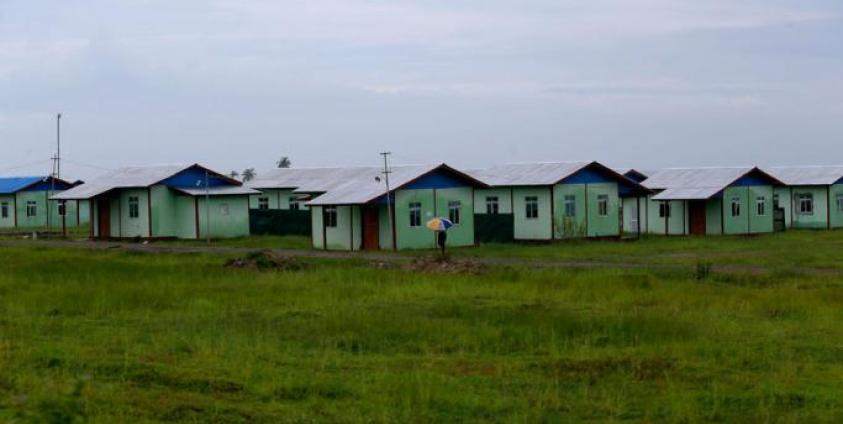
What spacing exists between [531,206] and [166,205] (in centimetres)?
1519

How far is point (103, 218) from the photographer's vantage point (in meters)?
54.8

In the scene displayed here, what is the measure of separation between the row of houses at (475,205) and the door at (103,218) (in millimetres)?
54

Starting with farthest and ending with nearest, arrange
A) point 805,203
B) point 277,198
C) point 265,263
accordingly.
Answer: point 277,198 < point 805,203 < point 265,263

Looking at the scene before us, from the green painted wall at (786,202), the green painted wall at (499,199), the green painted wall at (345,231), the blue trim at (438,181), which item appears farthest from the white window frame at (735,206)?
the green painted wall at (345,231)

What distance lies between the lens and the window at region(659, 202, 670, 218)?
5603 centimetres

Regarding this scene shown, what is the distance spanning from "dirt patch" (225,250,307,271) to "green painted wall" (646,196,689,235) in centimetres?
2544

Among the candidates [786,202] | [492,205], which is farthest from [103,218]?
[786,202]

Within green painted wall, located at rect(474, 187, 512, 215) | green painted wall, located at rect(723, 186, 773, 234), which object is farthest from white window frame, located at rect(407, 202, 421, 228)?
green painted wall, located at rect(723, 186, 773, 234)

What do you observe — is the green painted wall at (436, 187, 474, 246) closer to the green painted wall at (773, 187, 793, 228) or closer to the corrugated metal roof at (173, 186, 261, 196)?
the corrugated metal roof at (173, 186, 261, 196)

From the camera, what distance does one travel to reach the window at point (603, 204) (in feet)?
167

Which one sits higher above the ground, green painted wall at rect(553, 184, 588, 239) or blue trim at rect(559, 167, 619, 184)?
blue trim at rect(559, 167, 619, 184)

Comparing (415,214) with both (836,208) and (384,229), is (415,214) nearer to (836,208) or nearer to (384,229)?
(384,229)

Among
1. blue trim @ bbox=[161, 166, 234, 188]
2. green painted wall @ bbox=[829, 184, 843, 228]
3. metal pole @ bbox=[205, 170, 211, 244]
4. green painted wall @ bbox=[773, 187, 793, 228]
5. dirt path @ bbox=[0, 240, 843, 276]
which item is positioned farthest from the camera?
green painted wall @ bbox=[773, 187, 793, 228]

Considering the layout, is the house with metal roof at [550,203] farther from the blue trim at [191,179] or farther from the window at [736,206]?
the blue trim at [191,179]
